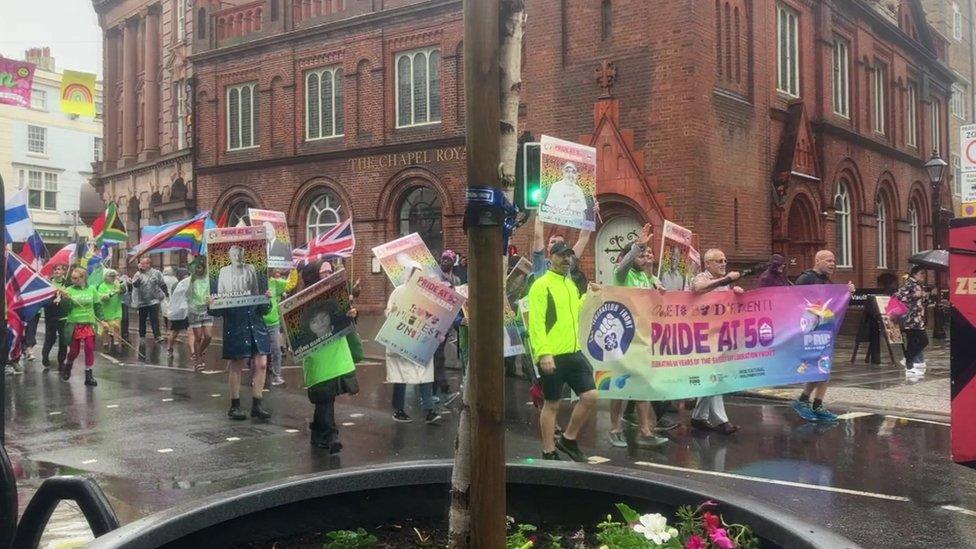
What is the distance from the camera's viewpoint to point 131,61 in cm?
3409

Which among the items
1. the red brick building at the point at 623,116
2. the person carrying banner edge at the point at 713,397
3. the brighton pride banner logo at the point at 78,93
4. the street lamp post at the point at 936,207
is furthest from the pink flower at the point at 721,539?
the brighton pride banner logo at the point at 78,93

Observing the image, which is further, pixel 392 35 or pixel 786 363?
pixel 392 35

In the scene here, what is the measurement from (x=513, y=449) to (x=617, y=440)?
1116 mm

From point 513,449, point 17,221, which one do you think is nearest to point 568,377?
point 513,449

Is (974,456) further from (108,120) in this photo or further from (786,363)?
(108,120)

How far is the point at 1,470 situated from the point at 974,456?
14.0 feet

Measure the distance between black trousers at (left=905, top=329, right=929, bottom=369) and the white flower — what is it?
505 inches

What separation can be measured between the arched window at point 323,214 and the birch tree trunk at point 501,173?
21.8 metres

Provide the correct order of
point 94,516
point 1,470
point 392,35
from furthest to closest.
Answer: point 392,35 → point 1,470 → point 94,516

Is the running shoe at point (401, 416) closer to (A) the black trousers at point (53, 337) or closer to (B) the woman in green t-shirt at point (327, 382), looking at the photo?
(B) the woman in green t-shirt at point (327, 382)

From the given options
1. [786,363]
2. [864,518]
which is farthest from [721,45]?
[864,518]

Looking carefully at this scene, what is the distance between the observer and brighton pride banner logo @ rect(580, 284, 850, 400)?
27.6 feet

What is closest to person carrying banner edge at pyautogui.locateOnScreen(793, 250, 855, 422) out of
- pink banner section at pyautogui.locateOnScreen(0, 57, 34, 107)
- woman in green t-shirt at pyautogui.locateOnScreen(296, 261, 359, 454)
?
woman in green t-shirt at pyautogui.locateOnScreen(296, 261, 359, 454)

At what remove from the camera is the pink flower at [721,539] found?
2494 mm
